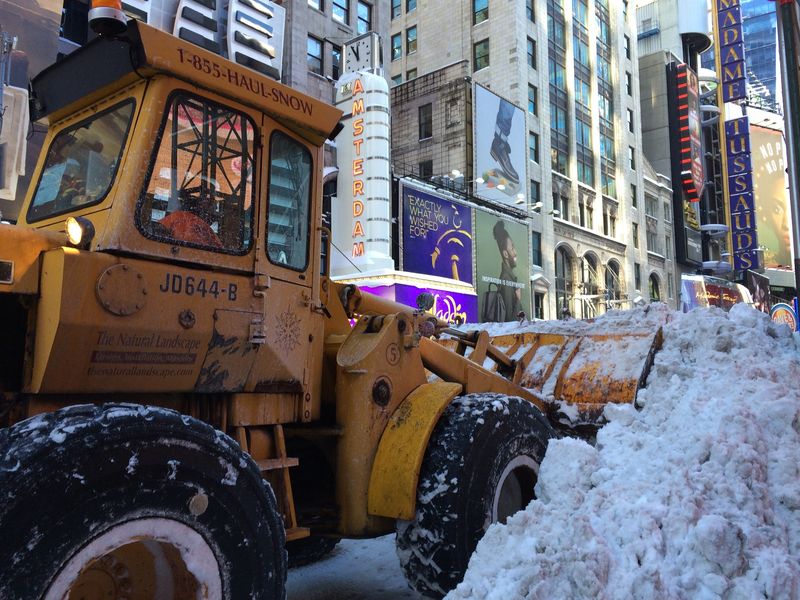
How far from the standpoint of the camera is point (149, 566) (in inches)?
100.0

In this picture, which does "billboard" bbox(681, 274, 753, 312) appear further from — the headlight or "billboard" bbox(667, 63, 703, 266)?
the headlight

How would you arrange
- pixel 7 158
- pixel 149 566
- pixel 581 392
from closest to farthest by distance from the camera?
1. pixel 149 566
2. pixel 581 392
3. pixel 7 158

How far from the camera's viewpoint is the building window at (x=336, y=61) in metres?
24.0

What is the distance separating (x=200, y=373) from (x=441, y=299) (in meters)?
20.9

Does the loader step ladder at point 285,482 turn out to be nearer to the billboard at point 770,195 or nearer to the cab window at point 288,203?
the cab window at point 288,203

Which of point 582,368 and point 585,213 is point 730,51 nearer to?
point 585,213

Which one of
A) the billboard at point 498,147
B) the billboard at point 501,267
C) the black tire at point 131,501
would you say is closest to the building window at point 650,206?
the billboard at point 498,147

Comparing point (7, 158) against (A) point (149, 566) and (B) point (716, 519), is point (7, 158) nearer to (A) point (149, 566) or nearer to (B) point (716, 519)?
(A) point (149, 566)

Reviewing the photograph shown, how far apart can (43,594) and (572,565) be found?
2227 millimetres

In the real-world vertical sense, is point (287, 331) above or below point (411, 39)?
below

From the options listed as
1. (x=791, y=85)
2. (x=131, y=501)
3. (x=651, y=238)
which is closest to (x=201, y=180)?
(x=131, y=501)

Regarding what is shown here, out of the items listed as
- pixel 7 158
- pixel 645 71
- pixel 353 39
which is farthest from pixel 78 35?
pixel 645 71

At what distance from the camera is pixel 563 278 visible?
37.6 meters

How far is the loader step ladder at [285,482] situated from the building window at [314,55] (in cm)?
2176
